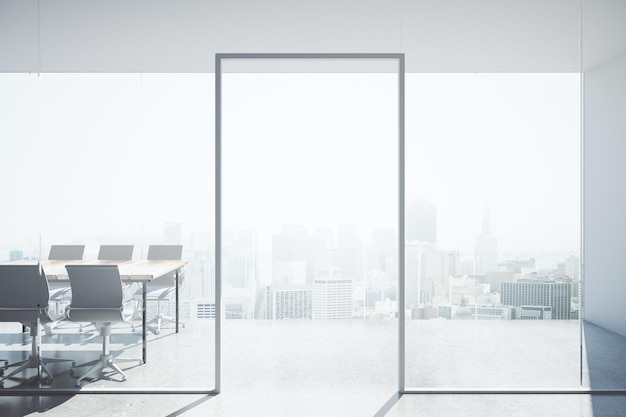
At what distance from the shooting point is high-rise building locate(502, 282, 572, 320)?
3219 millimetres

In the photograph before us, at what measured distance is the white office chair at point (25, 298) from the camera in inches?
125

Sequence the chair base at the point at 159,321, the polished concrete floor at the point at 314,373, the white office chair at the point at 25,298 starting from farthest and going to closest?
the chair base at the point at 159,321, the white office chair at the point at 25,298, the polished concrete floor at the point at 314,373

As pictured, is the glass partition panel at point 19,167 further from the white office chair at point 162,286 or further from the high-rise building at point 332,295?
the high-rise building at point 332,295

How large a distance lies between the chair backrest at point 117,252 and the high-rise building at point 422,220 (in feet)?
8.01

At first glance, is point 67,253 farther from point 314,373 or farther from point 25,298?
point 314,373

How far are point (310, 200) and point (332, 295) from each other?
2.94 feet

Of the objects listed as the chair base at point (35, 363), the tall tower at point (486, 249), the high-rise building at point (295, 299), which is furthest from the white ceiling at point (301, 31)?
the high-rise building at point (295, 299)

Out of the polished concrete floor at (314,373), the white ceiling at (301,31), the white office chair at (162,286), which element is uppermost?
the white ceiling at (301,31)

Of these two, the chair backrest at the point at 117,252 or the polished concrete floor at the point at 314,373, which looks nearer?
the polished concrete floor at the point at 314,373

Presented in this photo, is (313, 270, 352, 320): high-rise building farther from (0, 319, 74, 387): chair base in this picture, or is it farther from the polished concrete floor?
(0, 319, 74, 387): chair base

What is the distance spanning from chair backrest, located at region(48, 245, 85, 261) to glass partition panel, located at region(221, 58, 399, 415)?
1.29m

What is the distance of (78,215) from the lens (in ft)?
11.1

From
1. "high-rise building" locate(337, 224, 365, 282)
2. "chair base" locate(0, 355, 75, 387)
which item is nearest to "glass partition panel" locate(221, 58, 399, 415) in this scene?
"high-rise building" locate(337, 224, 365, 282)

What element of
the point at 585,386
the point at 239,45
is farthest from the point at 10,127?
the point at 585,386
